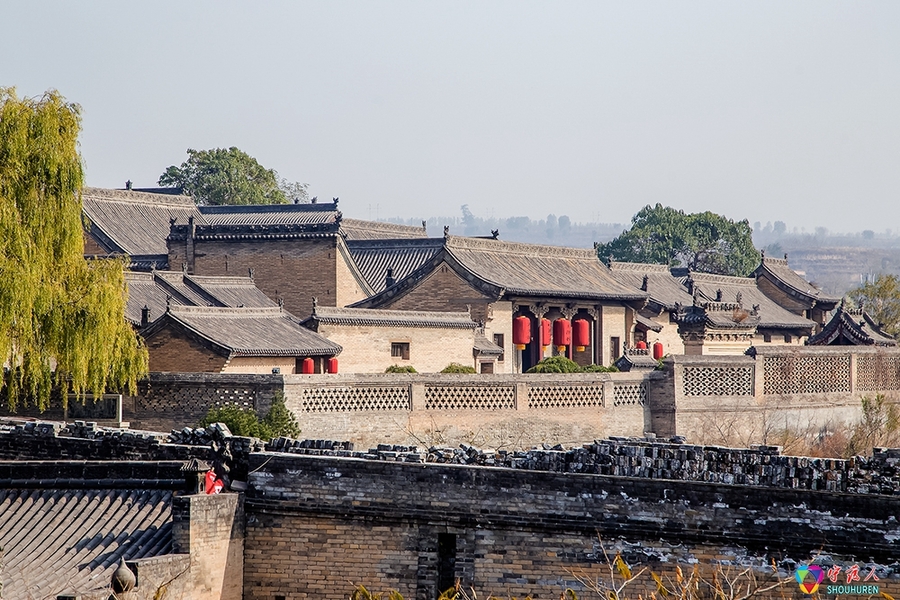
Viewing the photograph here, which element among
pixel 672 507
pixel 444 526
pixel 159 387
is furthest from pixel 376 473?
pixel 159 387

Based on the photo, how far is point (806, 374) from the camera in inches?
1235

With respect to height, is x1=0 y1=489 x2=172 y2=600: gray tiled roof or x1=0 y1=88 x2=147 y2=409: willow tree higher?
x1=0 y1=88 x2=147 y2=409: willow tree

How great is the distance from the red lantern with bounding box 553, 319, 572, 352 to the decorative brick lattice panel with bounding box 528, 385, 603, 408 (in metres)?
9.62

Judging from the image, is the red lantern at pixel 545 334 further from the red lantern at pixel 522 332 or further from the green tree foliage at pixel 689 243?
the green tree foliage at pixel 689 243

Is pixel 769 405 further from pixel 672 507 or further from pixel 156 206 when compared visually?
pixel 156 206

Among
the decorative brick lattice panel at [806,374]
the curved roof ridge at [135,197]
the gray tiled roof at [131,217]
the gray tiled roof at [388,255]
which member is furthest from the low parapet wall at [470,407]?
the curved roof ridge at [135,197]

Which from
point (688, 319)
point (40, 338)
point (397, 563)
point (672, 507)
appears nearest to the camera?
point (672, 507)

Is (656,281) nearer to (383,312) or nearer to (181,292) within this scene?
(383,312)

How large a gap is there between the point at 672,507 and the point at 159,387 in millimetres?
12399

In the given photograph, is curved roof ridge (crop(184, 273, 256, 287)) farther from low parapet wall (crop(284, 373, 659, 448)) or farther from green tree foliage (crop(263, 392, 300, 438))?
green tree foliage (crop(263, 392, 300, 438))

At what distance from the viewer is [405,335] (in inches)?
1255

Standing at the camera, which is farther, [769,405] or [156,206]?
[156,206]

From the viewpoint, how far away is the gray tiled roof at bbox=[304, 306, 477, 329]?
98.0ft

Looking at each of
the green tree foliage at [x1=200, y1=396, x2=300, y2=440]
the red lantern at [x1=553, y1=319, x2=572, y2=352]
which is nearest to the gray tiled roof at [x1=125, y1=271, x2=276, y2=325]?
the green tree foliage at [x1=200, y1=396, x2=300, y2=440]
